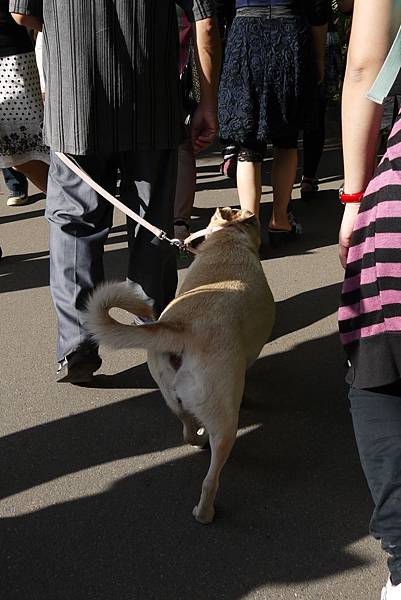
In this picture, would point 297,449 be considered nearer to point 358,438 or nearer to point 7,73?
point 358,438

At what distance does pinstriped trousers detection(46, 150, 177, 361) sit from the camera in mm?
3223

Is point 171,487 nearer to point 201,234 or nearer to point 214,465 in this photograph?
point 214,465

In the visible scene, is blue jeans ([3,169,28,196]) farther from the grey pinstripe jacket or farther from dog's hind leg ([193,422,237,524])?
dog's hind leg ([193,422,237,524])

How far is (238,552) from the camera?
2443 millimetres

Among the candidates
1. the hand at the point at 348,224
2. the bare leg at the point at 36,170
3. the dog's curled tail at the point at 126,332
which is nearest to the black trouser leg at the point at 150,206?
the dog's curled tail at the point at 126,332

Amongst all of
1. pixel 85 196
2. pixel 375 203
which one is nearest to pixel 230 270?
pixel 85 196

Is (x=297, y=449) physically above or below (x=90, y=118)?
below

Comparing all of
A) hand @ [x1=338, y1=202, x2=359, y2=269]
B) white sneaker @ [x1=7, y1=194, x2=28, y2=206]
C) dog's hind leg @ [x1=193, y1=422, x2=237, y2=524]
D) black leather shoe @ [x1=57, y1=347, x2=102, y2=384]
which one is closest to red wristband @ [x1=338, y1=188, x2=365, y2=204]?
hand @ [x1=338, y1=202, x2=359, y2=269]

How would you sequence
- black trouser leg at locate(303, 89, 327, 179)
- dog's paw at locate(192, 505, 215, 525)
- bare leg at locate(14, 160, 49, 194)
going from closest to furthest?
dog's paw at locate(192, 505, 215, 525)
bare leg at locate(14, 160, 49, 194)
black trouser leg at locate(303, 89, 327, 179)

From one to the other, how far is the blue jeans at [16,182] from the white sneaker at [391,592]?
213 inches

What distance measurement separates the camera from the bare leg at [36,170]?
501 centimetres

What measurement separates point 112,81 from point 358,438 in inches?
72.0

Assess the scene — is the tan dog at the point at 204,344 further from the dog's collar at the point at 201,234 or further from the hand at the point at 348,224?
the hand at the point at 348,224

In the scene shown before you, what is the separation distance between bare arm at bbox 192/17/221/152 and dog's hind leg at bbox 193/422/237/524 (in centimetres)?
158
